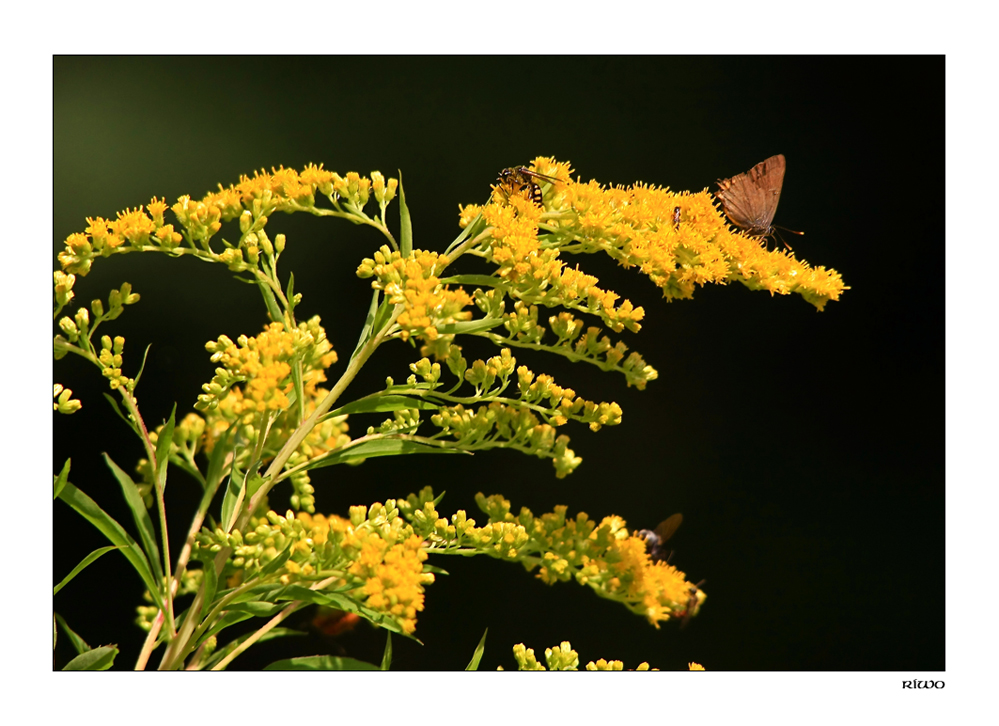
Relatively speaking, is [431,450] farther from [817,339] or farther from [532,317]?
[817,339]

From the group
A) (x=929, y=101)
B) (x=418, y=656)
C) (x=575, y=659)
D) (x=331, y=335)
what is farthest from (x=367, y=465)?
(x=929, y=101)

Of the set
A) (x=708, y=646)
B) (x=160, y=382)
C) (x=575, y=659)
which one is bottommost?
(x=708, y=646)

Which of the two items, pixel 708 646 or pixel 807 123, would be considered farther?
pixel 708 646

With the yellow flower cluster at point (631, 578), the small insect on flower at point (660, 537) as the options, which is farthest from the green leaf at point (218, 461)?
the small insect on flower at point (660, 537)

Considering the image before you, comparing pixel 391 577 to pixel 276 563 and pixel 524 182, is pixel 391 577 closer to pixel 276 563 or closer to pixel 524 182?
pixel 276 563

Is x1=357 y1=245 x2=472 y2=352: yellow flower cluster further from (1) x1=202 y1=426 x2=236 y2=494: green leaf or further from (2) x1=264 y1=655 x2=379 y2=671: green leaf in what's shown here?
(2) x1=264 y1=655 x2=379 y2=671: green leaf

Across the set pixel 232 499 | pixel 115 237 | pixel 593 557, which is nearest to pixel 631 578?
pixel 593 557
